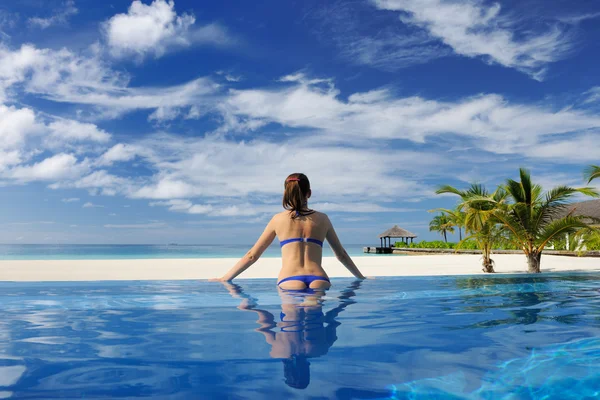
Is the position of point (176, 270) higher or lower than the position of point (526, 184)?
lower

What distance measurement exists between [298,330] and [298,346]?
48cm

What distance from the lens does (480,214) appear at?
1407 centimetres

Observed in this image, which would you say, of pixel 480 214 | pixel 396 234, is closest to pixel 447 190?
pixel 480 214

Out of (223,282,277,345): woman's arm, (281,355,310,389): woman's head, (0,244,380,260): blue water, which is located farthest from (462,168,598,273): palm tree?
(0,244,380,260): blue water

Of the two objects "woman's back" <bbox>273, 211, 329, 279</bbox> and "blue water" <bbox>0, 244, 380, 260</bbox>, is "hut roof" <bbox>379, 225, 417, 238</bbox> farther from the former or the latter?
"woman's back" <bbox>273, 211, 329, 279</bbox>

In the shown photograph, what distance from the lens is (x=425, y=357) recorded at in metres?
3.25

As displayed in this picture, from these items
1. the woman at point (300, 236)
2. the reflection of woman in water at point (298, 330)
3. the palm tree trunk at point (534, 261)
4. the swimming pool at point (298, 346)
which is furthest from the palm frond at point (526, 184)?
the woman at point (300, 236)

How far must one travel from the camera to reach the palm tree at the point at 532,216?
13609mm

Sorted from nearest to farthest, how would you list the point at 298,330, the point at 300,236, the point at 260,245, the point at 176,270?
the point at 298,330, the point at 300,236, the point at 260,245, the point at 176,270

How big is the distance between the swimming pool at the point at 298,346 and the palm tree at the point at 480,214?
8166mm

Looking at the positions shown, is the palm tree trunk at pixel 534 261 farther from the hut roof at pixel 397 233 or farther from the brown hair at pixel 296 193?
the hut roof at pixel 397 233

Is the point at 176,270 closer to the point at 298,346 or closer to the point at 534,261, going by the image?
the point at 534,261

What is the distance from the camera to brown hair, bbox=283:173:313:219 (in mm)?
4695

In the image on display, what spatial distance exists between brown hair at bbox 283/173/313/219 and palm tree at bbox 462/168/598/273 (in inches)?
408
